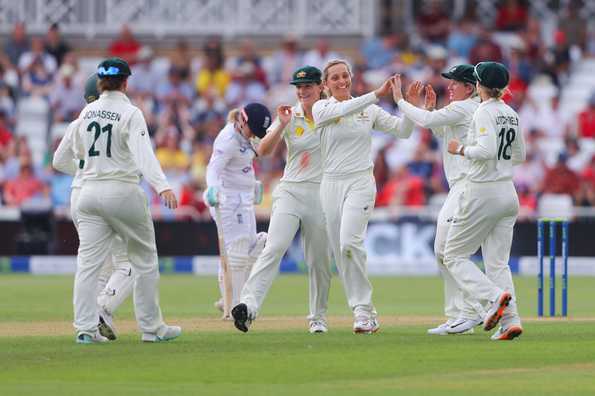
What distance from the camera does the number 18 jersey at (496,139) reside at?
11328mm

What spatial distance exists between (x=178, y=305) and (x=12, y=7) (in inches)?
520

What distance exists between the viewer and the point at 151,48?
28.0m

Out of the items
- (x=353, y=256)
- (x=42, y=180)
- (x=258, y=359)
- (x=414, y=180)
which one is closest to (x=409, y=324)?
(x=353, y=256)

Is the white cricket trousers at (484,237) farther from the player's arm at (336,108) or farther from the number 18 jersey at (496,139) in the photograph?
the player's arm at (336,108)

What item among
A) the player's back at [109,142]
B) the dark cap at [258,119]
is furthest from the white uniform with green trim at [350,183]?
the player's back at [109,142]

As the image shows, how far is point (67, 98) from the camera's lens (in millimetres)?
26453

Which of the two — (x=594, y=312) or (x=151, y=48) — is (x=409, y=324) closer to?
(x=594, y=312)

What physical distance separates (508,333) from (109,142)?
319 cm

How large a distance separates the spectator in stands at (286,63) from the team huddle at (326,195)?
13.8 m

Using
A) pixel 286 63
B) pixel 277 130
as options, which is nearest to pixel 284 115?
pixel 277 130

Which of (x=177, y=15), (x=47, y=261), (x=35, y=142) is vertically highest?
(x=177, y=15)

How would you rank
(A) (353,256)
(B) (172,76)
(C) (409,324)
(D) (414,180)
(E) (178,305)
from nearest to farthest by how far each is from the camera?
(A) (353,256)
(C) (409,324)
(E) (178,305)
(D) (414,180)
(B) (172,76)

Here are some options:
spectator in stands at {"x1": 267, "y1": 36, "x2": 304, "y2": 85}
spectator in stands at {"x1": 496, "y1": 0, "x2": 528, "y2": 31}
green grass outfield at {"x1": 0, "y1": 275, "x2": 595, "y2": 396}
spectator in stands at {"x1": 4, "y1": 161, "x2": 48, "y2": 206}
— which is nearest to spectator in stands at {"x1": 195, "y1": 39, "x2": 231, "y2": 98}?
spectator in stands at {"x1": 267, "y1": 36, "x2": 304, "y2": 85}

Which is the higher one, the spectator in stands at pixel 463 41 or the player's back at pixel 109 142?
the spectator in stands at pixel 463 41
